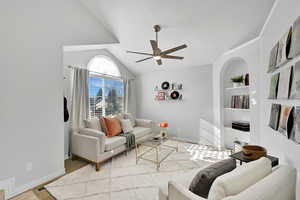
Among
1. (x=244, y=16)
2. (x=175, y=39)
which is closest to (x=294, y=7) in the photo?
(x=244, y=16)

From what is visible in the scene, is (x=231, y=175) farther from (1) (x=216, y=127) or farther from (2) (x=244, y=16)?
(1) (x=216, y=127)

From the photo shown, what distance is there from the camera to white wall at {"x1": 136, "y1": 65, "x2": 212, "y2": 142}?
422 cm

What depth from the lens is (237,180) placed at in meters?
1.03

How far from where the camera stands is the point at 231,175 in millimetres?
1064

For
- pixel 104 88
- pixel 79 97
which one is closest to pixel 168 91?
pixel 104 88

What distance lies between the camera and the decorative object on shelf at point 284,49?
132 cm

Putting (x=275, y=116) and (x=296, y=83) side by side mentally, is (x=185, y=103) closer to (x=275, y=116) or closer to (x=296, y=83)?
(x=275, y=116)

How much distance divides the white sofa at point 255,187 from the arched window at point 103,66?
3.77m

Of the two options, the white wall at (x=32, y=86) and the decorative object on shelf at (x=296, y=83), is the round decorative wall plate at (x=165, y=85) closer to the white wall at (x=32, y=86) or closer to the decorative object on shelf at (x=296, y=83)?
the white wall at (x=32, y=86)

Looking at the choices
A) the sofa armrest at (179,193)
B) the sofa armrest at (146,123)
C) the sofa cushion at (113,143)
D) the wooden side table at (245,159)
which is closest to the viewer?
the sofa armrest at (179,193)

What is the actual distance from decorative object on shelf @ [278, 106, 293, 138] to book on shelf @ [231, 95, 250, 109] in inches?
76.1

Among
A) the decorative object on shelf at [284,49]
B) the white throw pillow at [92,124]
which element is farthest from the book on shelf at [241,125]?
the white throw pillow at [92,124]

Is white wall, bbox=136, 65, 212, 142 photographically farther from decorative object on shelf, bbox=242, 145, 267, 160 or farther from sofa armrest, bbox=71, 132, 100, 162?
sofa armrest, bbox=71, 132, 100, 162

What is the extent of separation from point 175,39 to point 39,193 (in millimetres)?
3709
